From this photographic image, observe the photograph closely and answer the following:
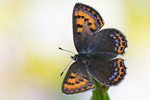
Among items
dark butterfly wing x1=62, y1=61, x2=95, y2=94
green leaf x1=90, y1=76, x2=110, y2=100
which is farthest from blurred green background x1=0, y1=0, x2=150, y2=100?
green leaf x1=90, y1=76, x2=110, y2=100

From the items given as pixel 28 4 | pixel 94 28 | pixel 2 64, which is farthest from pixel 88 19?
pixel 28 4

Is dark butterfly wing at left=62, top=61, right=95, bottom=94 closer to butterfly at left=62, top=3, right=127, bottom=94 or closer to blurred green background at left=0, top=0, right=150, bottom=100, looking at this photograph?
butterfly at left=62, top=3, right=127, bottom=94

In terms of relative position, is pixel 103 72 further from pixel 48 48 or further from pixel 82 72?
pixel 48 48

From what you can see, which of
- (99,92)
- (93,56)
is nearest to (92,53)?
(93,56)

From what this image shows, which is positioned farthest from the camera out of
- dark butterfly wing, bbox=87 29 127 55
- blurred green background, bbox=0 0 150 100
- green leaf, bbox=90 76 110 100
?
blurred green background, bbox=0 0 150 100

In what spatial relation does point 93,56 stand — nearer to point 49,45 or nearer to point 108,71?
point 108,71

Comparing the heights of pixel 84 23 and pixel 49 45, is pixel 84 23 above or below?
above

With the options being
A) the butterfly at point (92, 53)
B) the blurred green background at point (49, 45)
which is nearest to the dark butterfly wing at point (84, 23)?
the butterfly at point (92, 53)
